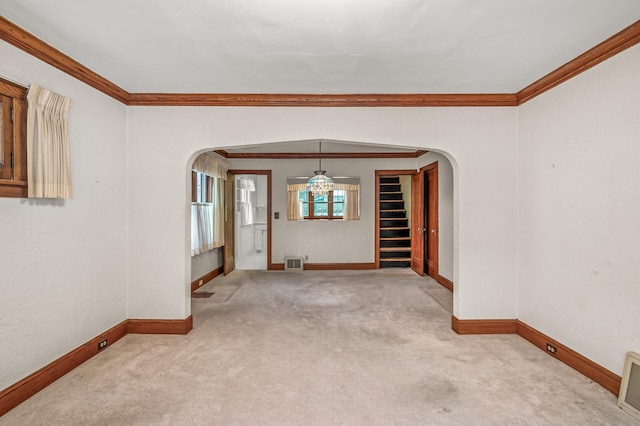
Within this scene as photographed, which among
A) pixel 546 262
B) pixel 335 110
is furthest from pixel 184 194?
pixel 546 262

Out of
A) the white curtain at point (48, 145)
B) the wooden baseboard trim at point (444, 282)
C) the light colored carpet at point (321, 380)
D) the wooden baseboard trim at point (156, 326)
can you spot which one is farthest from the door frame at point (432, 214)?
the white curtain at point (48, 145)

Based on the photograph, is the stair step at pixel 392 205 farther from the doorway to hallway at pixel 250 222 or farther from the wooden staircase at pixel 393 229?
the doorway to hallway at pixel 250 222

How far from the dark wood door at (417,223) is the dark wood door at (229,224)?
389 cm

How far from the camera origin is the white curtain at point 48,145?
90.1 inches

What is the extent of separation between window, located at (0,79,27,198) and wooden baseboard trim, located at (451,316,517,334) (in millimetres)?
4075

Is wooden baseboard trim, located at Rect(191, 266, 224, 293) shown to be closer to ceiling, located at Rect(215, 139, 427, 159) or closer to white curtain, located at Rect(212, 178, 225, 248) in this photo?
white curtain, located at Rect(212, 178, 225, 248)

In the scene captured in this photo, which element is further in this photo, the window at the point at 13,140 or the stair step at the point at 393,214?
the stair step at the point at 393,214

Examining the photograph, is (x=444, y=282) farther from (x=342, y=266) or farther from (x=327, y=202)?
(x=327, y=202)

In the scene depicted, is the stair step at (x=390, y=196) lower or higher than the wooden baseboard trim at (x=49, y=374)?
higher

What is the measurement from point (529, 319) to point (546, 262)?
0.66 metres

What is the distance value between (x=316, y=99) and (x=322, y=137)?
40 centimetres

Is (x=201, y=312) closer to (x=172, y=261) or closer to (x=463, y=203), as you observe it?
(x=172, y=261)

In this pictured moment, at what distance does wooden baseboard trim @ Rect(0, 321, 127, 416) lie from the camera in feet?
7.04

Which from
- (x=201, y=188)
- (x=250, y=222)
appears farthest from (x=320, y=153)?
(x=250, y=222)
